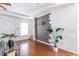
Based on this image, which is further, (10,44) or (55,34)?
(55,34)

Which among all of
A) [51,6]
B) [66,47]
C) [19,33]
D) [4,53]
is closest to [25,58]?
[4,53]

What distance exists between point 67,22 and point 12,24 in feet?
3.71

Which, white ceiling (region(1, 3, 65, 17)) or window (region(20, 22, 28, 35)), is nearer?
white ceiling (region(1, 3, 65, 17))

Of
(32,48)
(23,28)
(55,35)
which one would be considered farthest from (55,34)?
(23,28)

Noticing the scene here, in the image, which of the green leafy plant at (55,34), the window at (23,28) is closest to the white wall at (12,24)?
the window at (23,28)

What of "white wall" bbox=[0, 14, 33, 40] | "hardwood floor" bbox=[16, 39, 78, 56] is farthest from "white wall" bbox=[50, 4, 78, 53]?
"white wall" bbox=[0, 14, 33, 40]

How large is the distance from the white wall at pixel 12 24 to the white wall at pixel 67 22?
50cm

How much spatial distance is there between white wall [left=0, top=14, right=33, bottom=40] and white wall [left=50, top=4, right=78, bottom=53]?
0.50 metres

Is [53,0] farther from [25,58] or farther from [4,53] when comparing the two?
[4,53]

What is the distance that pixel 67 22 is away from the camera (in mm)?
1719

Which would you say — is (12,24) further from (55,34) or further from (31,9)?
(55,34)

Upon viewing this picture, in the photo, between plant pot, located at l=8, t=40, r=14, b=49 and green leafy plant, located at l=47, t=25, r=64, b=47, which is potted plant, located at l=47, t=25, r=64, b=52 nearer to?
green leafy plant, located at l=47, t=25, r=64, b=47

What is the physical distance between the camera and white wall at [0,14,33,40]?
1.60 metres

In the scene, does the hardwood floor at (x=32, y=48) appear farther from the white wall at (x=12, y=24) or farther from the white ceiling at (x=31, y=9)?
the white ceiling at (x=31, y=9)
